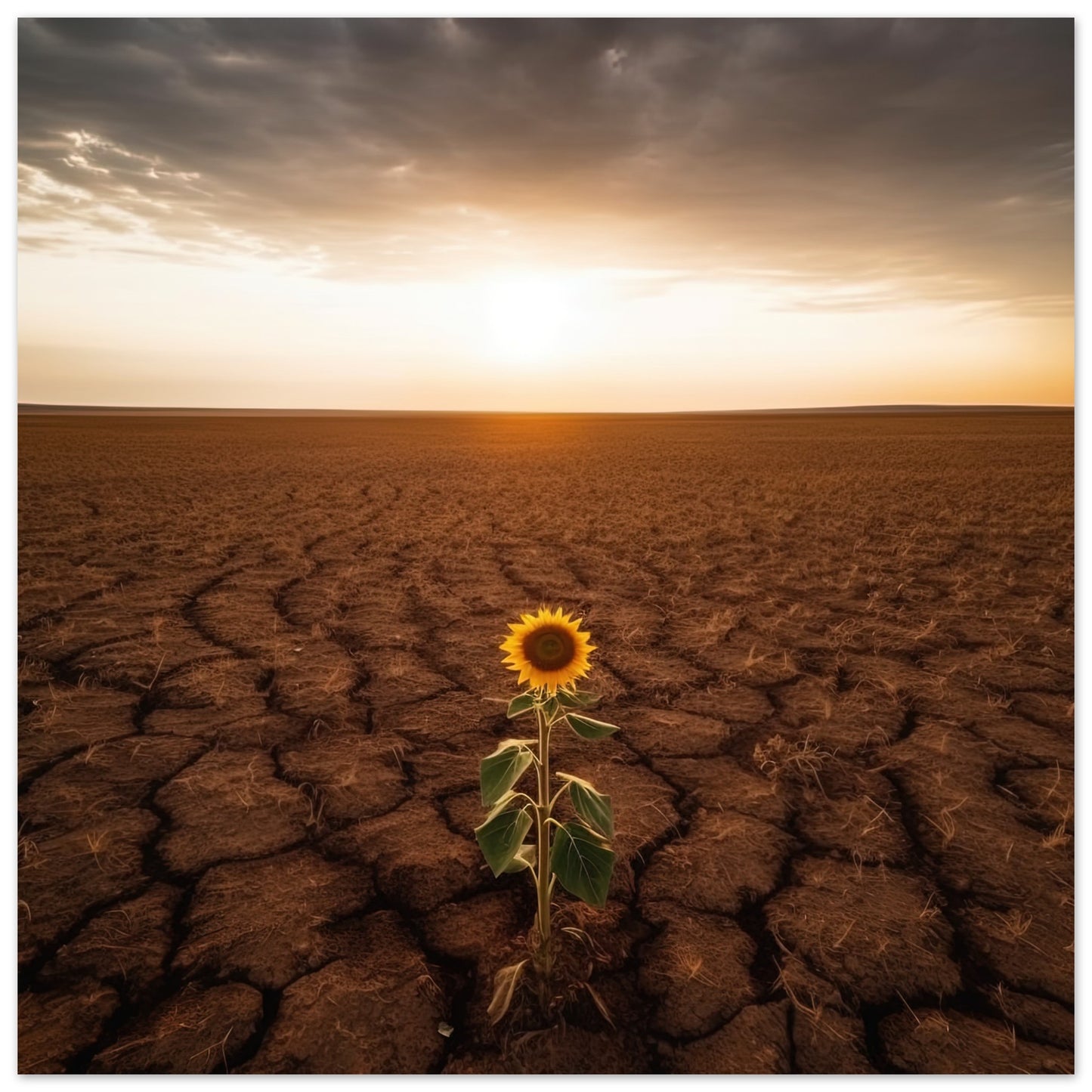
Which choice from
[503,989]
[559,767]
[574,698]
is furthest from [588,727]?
[559,767]

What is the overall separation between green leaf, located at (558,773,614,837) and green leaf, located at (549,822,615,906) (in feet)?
0.10

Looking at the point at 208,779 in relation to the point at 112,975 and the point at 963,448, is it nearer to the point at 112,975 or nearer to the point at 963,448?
the point at 112,975

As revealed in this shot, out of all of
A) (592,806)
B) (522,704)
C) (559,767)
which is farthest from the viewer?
(559,767)

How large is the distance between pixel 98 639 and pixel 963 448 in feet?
64.3

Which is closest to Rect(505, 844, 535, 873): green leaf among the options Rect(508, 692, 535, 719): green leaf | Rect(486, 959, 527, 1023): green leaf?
Rect(486, 959, 527, 1023): green leaf

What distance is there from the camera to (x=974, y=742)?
2.66m

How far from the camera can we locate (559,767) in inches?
98.6

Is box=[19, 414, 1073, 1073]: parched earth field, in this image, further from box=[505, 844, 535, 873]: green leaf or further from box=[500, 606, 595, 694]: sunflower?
box=[500, 606, 595, 694]: sunflower

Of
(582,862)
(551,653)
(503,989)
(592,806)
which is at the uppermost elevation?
(551,653)

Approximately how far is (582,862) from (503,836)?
17cm

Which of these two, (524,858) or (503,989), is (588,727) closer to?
(524,858)

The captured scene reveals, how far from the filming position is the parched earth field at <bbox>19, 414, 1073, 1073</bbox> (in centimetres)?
147

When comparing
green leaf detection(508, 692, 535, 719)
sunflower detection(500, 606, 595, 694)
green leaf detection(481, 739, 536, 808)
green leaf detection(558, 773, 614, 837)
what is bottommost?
green leaf detection(558, 773, 614, 837)

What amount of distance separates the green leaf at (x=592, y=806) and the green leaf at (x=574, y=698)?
14 centimetres
